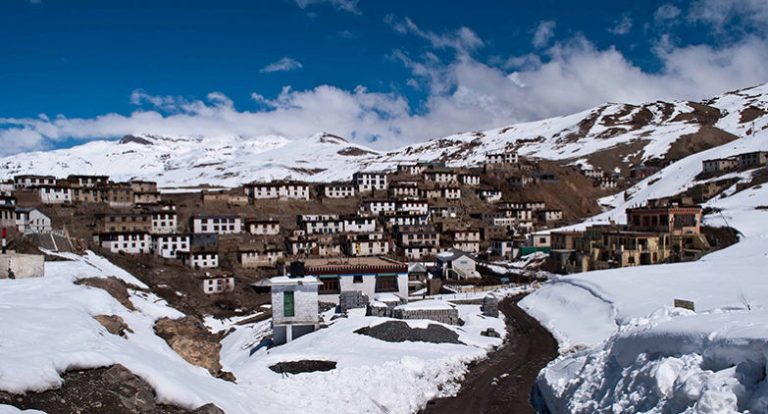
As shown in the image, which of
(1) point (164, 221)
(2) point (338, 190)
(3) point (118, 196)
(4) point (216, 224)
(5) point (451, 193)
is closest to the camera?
(1) point (164, 221)

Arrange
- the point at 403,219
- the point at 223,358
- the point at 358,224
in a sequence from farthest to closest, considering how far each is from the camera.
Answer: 1. the point at 403,219
2. the point at 358,224
3. the point at 223,358

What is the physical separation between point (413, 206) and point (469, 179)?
24.4 metres

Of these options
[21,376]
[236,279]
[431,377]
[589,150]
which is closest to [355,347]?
[431,377]

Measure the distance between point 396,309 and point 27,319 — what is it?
A: 19.6m

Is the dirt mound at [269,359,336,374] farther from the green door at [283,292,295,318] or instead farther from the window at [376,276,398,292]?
the window at [376,276,398,292]

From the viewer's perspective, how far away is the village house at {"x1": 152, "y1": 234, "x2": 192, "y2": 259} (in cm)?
7012

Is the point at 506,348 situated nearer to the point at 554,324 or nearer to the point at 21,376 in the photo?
the point at 554,324

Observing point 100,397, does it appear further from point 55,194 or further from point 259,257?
point 55,194

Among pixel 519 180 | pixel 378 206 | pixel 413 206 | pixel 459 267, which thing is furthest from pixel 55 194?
pixel 519 180

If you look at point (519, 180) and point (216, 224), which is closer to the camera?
point (216, 224)

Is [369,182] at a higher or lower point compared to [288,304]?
higher

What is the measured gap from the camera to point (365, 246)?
74.8m

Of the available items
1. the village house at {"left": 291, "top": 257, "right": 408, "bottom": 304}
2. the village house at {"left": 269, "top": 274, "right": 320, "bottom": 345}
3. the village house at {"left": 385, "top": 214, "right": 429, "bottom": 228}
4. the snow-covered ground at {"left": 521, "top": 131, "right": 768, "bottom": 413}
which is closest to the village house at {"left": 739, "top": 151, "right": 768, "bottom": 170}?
the village house at {"left": 385, "top": 214, "right": 429, "bottom": 228}

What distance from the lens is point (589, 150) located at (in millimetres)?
161875
